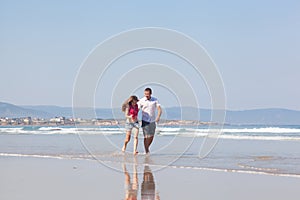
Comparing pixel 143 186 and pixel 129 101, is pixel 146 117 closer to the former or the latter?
pixel 129 101

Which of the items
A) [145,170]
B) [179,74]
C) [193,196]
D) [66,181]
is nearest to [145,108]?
[179,74]

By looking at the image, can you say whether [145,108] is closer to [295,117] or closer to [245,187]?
[245,187]

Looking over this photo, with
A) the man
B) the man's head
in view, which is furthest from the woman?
the man's head

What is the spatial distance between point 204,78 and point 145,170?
3.88 meters

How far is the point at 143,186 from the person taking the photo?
7.91 metres

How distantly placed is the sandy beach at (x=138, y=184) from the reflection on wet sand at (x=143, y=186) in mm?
15

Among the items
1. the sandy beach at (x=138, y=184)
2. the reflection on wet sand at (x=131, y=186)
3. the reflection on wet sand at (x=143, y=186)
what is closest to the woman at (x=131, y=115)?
the sandy beach at (x=138, y=184)

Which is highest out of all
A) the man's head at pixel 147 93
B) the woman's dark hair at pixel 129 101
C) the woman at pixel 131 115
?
the man's head at pixel 147 93

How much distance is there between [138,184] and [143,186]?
8.9 inches

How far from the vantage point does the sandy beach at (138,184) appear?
23.5 feet

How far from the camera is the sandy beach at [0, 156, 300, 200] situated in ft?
23.5

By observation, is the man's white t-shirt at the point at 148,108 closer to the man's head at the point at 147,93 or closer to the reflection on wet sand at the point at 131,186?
the man's head at the point at 147,93

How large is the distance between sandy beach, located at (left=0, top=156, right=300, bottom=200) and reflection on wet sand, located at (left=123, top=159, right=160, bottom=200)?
1 centimetres

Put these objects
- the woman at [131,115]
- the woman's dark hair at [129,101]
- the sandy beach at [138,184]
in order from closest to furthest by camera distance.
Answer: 1. the sandy beach at [138,184]
2. the woman at [131,115]
3. the woman's dark hair at [129,101]
